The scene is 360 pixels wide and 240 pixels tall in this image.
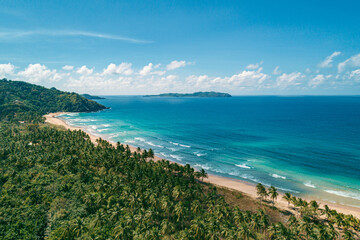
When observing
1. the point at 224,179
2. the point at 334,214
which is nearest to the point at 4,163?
the point at 224,179

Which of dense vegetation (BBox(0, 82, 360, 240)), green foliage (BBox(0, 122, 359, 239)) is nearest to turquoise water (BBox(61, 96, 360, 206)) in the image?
dense vegetation (BBox(0, 82, 360, 240))

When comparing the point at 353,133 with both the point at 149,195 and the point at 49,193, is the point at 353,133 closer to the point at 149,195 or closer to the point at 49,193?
the point at 149,195

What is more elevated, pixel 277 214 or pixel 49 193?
pixel 49 193

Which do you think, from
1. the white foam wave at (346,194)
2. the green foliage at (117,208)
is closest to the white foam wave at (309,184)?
the white foam wave at (346,194)

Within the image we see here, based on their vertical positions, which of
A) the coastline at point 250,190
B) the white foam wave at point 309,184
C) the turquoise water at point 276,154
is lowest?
the coastline at point 250,190

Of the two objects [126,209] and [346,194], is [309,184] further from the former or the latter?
[126,209]

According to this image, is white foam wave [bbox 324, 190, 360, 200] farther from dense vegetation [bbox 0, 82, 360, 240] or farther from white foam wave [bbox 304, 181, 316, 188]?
dense vegetation [bbox 0, 82, 360, 240]

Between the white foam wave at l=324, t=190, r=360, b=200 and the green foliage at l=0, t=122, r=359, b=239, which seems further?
the white foam wave at l=324, t=190, r=360, b=200

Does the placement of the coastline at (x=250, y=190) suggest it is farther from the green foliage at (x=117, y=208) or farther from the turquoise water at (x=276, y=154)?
the green foliage at (x=117, y=208)

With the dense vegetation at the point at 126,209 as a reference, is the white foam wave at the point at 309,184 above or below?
below
